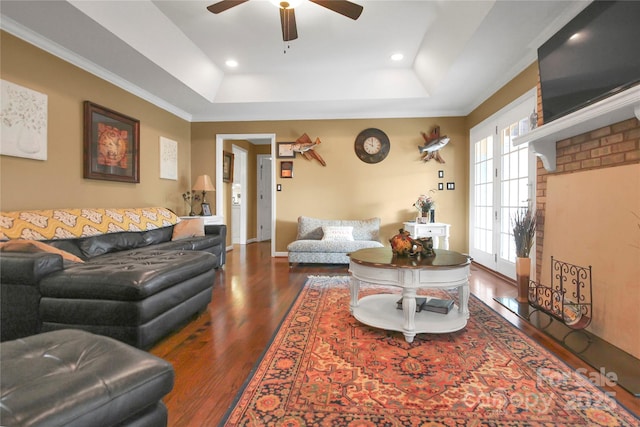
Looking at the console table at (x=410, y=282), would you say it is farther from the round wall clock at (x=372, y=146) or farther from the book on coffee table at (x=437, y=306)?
the round wall clock at (x=372, y=146)

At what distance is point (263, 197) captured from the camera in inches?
322

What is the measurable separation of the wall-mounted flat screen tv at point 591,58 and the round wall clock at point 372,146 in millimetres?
2896

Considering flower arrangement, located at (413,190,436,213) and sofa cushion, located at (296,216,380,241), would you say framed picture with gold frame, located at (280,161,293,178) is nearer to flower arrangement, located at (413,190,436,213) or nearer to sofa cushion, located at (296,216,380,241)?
sofa cushion, located at (296,216,380,241)

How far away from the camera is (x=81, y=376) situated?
3.10 feet

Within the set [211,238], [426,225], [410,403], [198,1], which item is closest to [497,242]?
[426,225]

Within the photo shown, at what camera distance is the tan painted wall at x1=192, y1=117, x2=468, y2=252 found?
532cm

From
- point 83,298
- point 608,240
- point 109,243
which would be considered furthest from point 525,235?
point 109,243

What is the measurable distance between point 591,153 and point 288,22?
2.58m

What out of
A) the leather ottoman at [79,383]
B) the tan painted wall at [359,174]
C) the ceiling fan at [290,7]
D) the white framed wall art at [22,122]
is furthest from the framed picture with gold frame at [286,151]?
the leather ottoman at [79,383]

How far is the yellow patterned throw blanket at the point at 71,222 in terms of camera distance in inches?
101

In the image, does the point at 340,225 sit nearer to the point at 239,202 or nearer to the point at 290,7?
the point at 239,202

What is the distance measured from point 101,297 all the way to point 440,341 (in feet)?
7.21

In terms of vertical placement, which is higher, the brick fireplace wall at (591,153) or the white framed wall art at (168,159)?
the white framed wall art at (168,159)

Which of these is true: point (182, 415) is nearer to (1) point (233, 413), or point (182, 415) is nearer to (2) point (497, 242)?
(1) point (233, 413)
